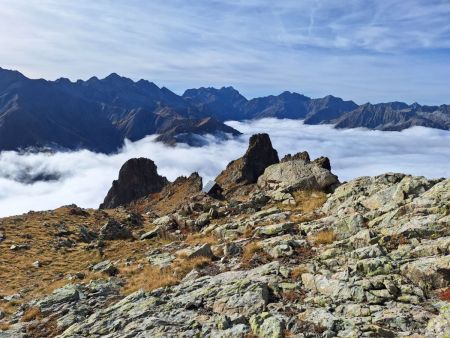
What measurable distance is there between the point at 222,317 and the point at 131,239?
98.6 ft

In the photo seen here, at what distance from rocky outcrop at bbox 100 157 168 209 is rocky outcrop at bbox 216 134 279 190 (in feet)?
129

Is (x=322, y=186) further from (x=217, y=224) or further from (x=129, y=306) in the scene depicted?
(x=129, y=306)

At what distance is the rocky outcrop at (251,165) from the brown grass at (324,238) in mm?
70335

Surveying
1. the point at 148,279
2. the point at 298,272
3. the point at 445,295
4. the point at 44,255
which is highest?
the point at 445,295

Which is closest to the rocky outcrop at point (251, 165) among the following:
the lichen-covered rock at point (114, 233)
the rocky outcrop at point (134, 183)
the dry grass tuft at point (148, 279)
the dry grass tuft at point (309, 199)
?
the rocky outcrop at point (134, 183)

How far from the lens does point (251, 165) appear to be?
11412 cm

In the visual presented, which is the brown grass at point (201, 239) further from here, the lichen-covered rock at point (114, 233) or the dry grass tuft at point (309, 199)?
the lichen-covered rock at point (114, 233)

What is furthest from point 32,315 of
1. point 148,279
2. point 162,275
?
point 162,275

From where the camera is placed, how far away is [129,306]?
19.0 m

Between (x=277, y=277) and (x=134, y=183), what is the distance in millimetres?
137840

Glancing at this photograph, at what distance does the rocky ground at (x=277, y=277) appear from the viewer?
14.3 meters

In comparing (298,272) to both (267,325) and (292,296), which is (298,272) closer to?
(292,296)

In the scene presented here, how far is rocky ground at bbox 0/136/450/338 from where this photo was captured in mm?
14336

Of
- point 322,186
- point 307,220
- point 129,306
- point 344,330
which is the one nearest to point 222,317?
point 344,330
